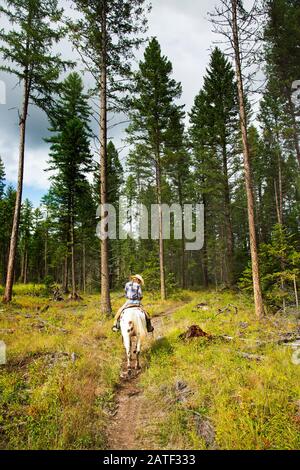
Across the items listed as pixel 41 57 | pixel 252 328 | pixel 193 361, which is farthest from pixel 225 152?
pixel 193 361

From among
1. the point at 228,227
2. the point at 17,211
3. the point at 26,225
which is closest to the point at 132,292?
the point at 17,211

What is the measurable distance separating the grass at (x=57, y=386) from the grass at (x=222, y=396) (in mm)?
874

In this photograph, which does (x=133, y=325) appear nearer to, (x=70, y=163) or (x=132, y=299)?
(x=132, y=299)

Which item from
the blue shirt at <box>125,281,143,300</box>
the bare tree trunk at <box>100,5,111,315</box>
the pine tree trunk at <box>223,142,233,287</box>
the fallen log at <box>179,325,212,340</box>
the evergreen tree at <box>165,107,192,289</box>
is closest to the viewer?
the fallen log at <box>179,325,212,340</box>

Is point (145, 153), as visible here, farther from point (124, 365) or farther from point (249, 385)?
point (249, 385)

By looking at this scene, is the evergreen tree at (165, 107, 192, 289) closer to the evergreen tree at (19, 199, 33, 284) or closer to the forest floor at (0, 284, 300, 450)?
the forest floor at (0, 284, 300, 450)

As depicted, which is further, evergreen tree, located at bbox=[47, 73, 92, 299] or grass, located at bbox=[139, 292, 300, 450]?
evergreen tree, located at bbox=[47, 73, 92, 299]

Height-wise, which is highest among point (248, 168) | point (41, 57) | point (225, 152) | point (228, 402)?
point (41, 57)

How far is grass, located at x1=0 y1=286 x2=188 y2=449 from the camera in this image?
3.73m

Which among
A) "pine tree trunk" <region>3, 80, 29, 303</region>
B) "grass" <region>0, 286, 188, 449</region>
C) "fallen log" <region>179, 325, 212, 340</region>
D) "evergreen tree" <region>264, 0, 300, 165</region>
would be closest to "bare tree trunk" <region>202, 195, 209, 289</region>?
"evergreen tree" <region>264, 0, 300, 165</region>

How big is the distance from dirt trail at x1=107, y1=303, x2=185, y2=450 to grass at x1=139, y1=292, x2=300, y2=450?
5.7 inches
